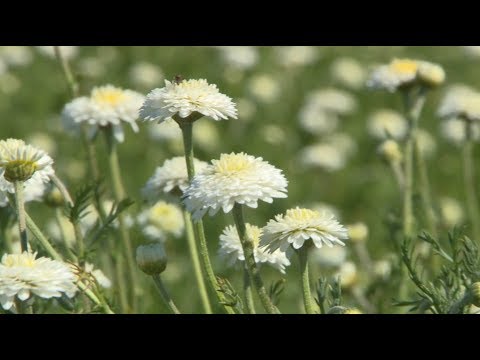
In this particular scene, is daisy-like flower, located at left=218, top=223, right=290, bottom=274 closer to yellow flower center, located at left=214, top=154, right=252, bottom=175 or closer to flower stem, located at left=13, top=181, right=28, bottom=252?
yellow flower center, located at left=214, top=154, right=252, bottom=175

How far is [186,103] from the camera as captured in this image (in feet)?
6.70

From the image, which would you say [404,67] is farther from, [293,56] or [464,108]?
[293,56]

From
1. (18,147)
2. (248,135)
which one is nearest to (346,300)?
(18,147)

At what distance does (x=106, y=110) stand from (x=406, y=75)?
1013 mm

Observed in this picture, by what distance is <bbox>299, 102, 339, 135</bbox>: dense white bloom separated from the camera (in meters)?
6.52

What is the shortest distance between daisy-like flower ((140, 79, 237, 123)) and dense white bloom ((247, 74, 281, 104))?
4839mm

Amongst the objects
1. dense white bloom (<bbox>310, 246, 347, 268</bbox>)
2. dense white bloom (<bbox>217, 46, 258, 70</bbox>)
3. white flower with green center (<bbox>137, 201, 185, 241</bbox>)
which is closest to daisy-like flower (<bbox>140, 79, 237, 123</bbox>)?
white flower with green center (<bbox>137, 201, 185, 241</bbox>)

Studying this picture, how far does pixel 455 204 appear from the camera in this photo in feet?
17.1

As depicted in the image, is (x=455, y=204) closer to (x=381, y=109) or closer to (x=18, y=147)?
(x=381, y=109)

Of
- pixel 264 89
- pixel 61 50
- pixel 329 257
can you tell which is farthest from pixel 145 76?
pixel 61 50
